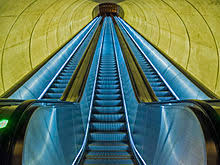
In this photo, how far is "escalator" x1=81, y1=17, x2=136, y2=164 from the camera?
3.42 m

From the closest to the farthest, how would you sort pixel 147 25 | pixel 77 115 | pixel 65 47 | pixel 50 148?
1. pixel 50 148
2. pixel 77 115
3. pixel 65 47
4. pixel 147 25

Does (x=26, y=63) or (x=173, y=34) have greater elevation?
(x=173, y=34)

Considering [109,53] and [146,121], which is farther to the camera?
[109,53]

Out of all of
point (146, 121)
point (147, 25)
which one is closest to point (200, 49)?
point (146, 121)

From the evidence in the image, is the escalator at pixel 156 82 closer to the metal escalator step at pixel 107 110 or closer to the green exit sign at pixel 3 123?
the metal escalator step at pixel 107 110

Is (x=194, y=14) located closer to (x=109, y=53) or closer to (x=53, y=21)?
(x=109, y=53)

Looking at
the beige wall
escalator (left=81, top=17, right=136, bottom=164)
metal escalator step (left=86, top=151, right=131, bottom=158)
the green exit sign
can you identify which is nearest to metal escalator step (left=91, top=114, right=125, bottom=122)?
escalator (left=81, top=17, right=136, bottom=164)

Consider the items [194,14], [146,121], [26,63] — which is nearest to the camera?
[146,121]

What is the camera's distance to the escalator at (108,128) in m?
3.42

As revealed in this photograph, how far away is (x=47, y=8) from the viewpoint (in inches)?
268

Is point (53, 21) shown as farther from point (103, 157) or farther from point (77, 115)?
point (103, 157)

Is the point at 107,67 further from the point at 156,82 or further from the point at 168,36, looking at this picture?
the point at 168,36

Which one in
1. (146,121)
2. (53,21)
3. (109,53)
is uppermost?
(53,21)

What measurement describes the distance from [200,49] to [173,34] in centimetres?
208
